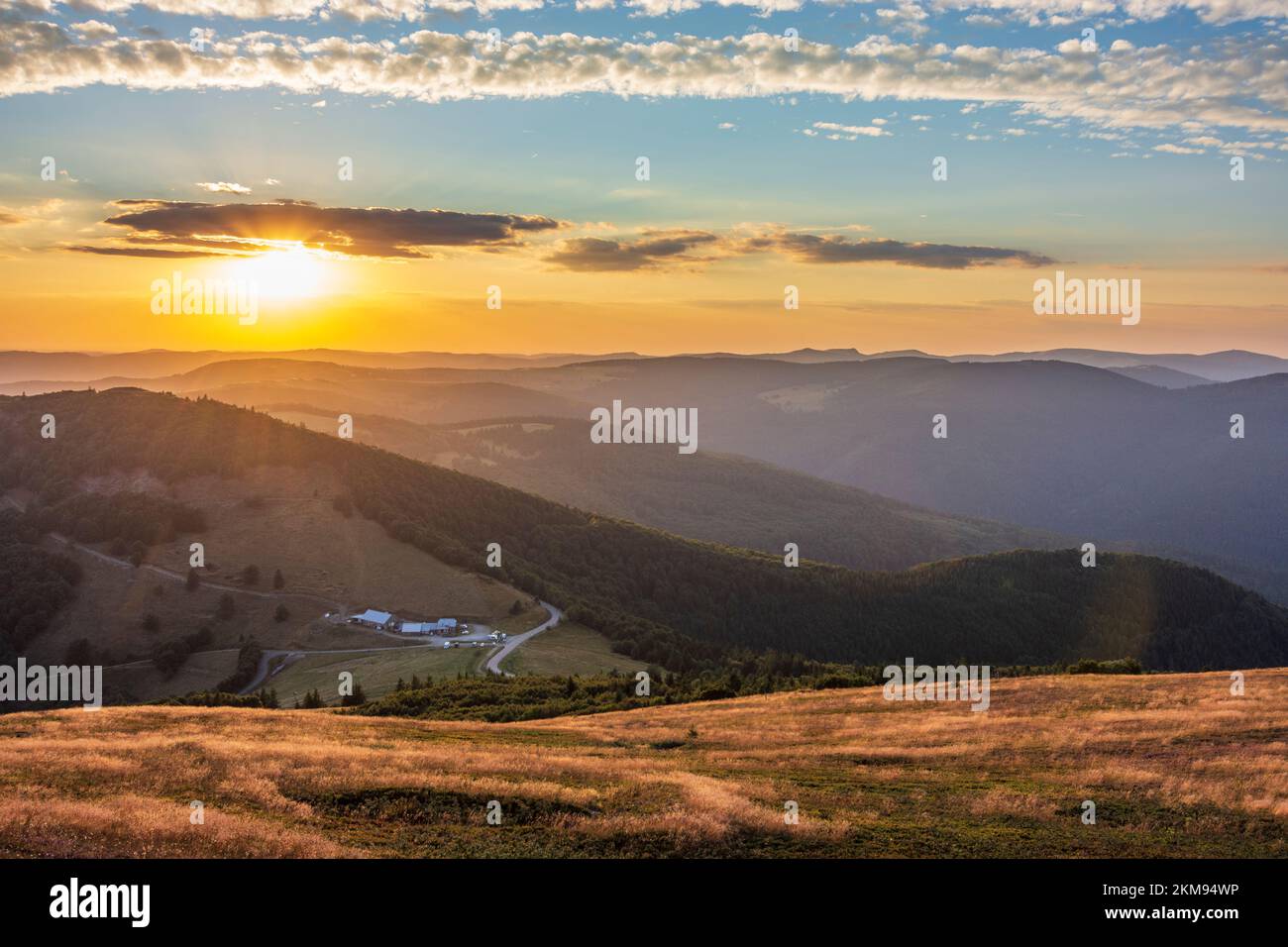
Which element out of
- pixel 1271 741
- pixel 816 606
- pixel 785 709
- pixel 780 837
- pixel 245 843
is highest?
pixel 245 843

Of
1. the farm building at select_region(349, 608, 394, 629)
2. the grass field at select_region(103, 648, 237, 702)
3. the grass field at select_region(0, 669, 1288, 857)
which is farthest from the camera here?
the farm building at select_region(349, 608, 394, 629)

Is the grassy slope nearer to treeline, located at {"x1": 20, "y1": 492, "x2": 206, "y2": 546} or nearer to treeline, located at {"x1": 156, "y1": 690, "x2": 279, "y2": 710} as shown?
treeline, located at {"x1": 156, "y1": 690, "x2": 279, "y2": 710}

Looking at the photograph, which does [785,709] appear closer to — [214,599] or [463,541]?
[214,599]

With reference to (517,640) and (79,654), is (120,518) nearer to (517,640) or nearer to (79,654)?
(79,654)

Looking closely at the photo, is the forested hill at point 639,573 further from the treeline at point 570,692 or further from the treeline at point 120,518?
the treeline at point 570,692

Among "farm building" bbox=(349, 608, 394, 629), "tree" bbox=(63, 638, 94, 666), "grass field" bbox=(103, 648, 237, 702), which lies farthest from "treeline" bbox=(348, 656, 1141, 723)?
"tree" bbox=(63, 638, 94, 666)
